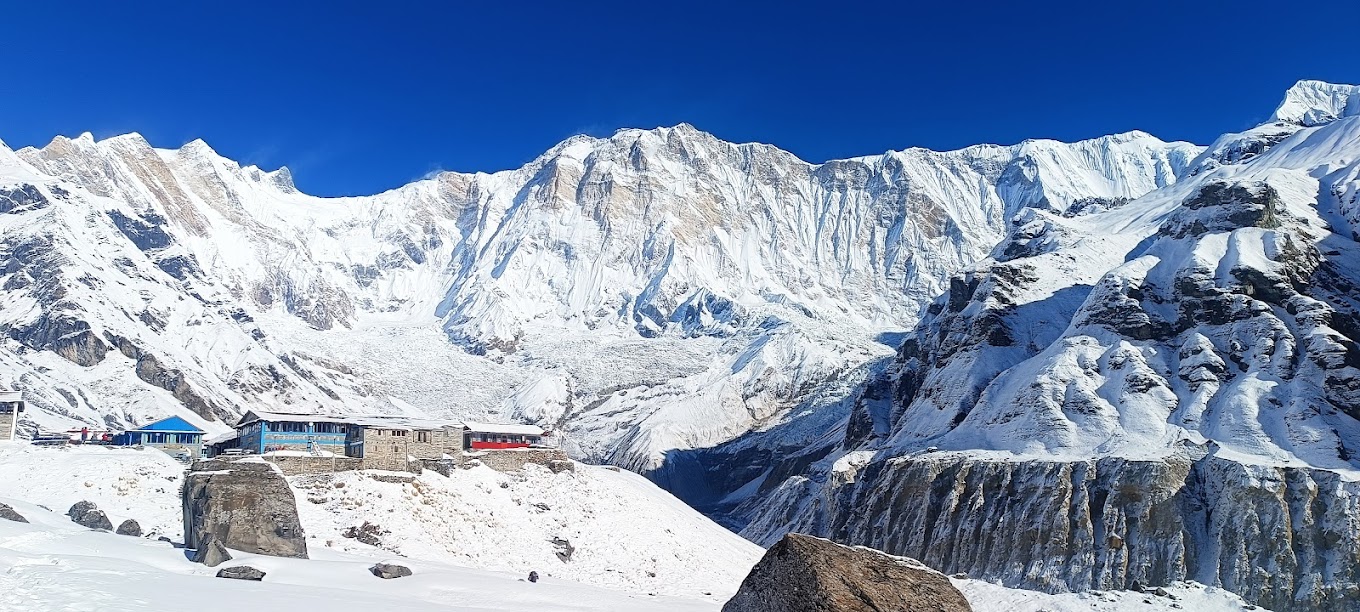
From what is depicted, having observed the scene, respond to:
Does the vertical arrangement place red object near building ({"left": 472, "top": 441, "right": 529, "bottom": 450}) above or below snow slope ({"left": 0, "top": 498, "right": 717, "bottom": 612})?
above

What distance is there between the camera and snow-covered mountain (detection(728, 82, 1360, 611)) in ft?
279

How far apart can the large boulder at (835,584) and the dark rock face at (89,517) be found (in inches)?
1246

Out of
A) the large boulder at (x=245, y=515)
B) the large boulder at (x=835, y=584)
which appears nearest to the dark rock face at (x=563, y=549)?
the large boulder at (x=245, y=515)

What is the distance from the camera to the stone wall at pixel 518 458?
7144 centimetres

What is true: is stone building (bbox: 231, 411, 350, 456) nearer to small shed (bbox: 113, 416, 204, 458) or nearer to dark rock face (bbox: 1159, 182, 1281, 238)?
small shed (bbox: 113, 416, 204, 458)

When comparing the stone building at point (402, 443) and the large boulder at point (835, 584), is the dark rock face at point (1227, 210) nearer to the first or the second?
the stone building at point (402, 443)

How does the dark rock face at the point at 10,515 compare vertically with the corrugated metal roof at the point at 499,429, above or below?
below

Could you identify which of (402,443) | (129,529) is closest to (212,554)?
(129,529)

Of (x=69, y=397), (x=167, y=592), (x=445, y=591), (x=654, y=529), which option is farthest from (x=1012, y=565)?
(x=69, y=397)

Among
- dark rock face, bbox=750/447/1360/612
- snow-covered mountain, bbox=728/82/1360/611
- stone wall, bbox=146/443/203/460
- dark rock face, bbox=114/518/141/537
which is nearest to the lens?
dark rock face, bbox=114/518/141/537

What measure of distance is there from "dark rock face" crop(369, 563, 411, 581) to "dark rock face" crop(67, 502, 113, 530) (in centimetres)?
1432

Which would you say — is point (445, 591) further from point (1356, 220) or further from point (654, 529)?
point (1356, 220)

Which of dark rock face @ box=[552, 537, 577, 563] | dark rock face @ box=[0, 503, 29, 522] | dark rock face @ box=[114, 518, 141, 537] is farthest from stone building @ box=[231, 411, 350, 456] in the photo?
dark rock face @ box=[0, 503, 29, 522]

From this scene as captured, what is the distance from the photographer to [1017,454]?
10831 centimetres
